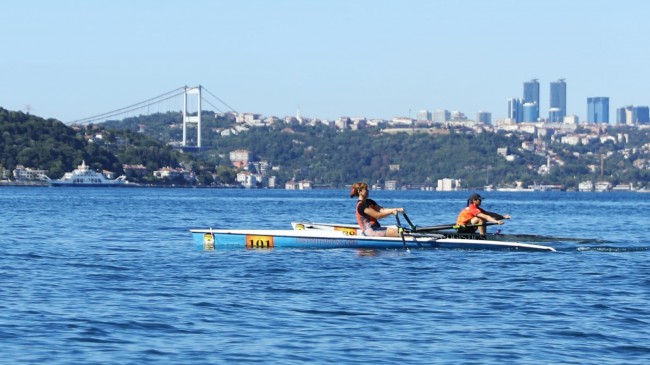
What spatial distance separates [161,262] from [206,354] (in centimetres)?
1236

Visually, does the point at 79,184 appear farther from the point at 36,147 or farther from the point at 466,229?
the point at 466,229

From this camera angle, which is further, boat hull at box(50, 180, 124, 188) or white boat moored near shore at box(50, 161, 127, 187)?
white boat moored near shore at box(50, 161, 127, 187)

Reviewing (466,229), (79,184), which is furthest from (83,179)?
(466,229)

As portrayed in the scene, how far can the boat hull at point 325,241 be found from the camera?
30.0 metres

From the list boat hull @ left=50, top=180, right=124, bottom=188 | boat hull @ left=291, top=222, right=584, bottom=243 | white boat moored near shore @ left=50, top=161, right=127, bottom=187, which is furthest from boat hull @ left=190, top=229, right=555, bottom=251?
white boat moored near shore @ left=50, top=161, right=127, bottom=187

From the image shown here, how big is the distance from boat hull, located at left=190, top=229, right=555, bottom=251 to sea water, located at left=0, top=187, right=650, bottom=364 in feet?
0.83

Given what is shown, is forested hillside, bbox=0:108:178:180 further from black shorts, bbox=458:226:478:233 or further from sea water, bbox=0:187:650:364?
black shorts, bbox=458:226:478:233

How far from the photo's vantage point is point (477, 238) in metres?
30.9

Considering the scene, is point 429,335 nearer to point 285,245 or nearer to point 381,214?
point 381,214

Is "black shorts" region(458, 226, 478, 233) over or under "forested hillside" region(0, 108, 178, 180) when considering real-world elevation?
under

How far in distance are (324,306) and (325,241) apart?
36.3 feet

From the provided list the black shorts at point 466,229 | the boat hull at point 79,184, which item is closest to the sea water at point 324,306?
the black shorts at point 466,229

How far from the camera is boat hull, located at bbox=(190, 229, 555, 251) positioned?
30.0 metres

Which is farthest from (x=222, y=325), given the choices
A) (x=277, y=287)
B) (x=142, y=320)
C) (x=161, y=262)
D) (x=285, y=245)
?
(x=285, y=245)
